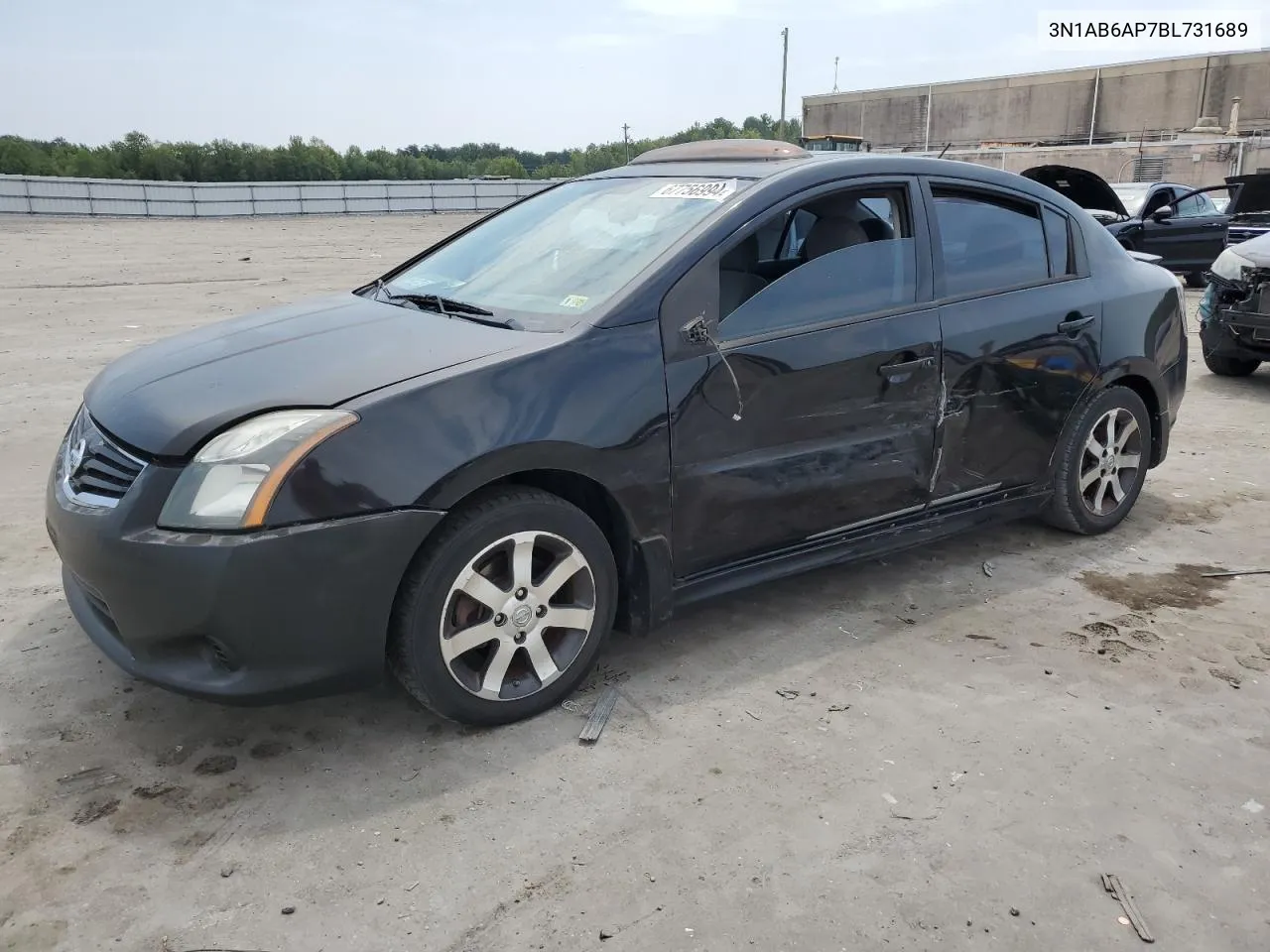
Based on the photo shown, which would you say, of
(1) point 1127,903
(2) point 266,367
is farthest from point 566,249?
(1) point 1127,903

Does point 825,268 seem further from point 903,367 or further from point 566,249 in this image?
point 566,249

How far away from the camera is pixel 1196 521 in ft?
16.8

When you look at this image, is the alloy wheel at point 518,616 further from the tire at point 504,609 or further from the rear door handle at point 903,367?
the rear door handle at point 903,367

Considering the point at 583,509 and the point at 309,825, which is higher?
the point at 583,509

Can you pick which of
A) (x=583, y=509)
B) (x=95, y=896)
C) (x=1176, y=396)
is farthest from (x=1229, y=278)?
(x=95, y=896)

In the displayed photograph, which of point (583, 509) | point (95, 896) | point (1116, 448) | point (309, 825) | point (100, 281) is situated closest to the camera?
point (95, 896)

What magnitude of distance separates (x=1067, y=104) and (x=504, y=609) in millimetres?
70619

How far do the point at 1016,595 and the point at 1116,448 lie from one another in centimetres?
107

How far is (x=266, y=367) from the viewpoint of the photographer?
3.11 metres

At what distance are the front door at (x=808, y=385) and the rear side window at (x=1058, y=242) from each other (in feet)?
2.80

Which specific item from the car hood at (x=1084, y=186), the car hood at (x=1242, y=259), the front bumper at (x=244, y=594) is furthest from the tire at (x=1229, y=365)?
the front bumper at (x=244, y=594)

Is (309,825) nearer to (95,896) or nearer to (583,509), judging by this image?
(95,896)

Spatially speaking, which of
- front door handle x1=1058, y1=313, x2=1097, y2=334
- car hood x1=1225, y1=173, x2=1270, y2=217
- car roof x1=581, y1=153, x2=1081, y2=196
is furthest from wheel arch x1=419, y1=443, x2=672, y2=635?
car hood x1=1225, y1=173, x2=1270, y2=217

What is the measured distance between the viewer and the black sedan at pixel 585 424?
2760mm
